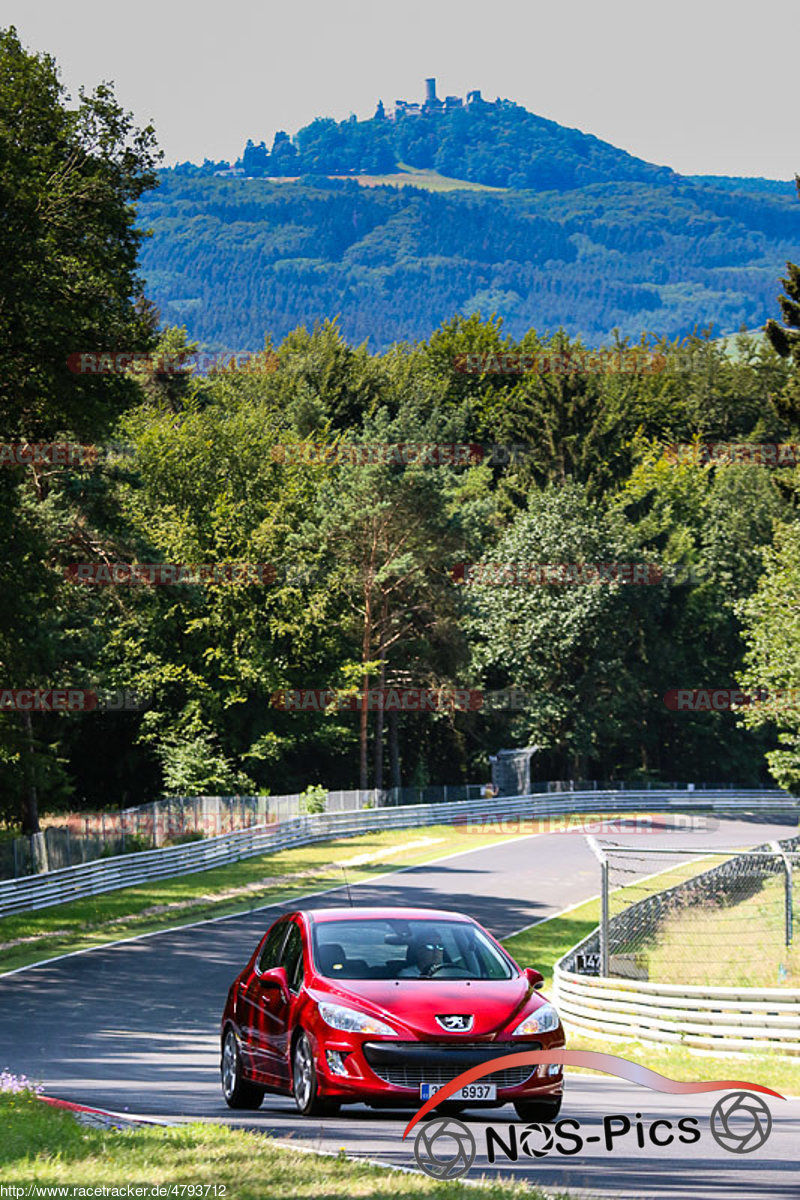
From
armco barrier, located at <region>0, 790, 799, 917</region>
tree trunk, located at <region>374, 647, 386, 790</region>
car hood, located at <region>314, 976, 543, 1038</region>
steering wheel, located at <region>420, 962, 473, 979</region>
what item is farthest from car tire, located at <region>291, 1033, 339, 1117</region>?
tree trunk, located at <region>374, 647, 386, 790</region>

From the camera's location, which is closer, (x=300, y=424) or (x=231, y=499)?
(x=231, y=499)

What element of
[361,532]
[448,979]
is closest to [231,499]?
[361,532]

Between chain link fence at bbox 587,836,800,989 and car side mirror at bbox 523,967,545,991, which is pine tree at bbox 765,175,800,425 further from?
car side mirror at bbox 523,967,545,991

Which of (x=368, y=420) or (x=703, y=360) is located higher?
(x=703, y=360)

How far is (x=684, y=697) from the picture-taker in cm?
8244

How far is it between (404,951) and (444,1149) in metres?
1.77

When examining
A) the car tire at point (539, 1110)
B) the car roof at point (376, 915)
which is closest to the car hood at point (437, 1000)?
the car tire at point (539, 1110)

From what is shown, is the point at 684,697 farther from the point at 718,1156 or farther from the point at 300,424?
the point at 718,1156

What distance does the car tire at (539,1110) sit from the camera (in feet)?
31.8

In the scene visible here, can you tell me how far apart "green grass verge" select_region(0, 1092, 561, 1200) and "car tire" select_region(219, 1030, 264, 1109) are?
1.82 metres

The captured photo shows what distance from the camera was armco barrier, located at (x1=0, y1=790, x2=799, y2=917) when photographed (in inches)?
1409

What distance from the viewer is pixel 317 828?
5344cm

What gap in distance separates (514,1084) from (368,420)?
6172cm

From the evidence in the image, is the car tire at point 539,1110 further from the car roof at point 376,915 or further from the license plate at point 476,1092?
the car roof at point 376,915
